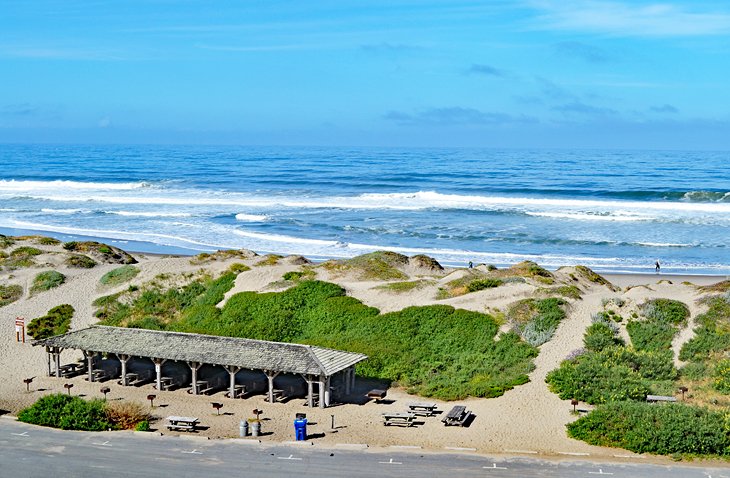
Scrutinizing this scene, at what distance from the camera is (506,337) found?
32.7 metres

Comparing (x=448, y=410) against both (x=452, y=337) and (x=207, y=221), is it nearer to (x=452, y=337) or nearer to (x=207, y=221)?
(x=452, y=337)

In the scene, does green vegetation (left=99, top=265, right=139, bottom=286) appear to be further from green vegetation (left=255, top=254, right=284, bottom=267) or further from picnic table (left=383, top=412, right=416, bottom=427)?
picnic table (left=383, top=412, right=416, bottom=427)

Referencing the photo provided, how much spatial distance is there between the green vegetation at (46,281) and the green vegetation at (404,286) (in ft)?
59.3

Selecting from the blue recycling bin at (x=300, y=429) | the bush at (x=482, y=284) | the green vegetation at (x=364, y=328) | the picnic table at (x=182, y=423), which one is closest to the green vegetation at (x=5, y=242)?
the green vegetation at (x=364, y=328)

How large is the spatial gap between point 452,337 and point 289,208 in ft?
178

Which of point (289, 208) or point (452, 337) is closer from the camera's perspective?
point (452, 337)

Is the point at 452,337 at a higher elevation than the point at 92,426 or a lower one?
higher

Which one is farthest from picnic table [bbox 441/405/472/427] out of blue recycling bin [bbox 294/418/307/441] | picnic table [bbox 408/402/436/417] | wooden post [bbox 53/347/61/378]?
wooden post [bbox 53/347/61/378]

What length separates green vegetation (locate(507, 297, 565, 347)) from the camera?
32594 mm

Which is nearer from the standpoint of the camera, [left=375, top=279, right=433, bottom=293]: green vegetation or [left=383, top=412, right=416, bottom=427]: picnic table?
[left=383, top=412, right=416, bottom=427]: picnic table

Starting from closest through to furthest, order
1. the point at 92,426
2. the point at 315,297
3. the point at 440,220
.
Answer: the point at 92,426 < the point at 315,297 < the point at 440,220

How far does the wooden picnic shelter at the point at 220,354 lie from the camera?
28.1 meters

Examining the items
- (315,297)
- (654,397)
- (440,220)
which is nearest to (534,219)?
(440,220)

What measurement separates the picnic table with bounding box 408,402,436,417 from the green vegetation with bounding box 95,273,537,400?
179cm
